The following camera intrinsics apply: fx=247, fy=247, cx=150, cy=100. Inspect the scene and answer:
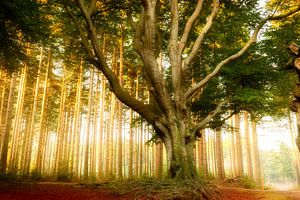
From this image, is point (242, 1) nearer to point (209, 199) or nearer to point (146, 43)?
point (146, 43)

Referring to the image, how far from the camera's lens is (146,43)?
283 inches

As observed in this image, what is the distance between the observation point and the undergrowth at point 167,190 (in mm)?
5443

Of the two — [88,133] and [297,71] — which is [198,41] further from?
[88,133]

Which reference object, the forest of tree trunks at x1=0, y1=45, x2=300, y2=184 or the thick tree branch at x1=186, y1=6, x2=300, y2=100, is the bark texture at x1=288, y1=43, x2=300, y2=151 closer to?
the thick tree branch at x1=186, y1=6, x2=300, y2=100

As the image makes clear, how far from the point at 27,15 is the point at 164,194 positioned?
22.6 feet

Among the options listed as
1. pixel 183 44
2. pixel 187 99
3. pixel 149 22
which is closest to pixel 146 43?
pixel 149 22

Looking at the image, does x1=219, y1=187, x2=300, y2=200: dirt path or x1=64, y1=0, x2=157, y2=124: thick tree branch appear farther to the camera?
x1=64, y1=0, x2=157, y2=124: thick tree branch

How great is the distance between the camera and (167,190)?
5.52 meters

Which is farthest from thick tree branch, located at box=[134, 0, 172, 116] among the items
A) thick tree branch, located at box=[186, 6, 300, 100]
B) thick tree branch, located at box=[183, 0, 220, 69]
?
Answer: thick tree branch, located at box=[183, 0, 220, 69]

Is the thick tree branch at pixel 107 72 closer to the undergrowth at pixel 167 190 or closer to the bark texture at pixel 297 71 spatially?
the undergrowth at pixel 167 190

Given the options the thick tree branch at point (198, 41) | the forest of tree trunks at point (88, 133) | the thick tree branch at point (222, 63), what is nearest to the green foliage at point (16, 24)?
the forest of tree trunks at point (88, 133)

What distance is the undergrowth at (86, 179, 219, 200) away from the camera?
544cm

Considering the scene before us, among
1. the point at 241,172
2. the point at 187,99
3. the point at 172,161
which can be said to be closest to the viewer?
the point at 172,161

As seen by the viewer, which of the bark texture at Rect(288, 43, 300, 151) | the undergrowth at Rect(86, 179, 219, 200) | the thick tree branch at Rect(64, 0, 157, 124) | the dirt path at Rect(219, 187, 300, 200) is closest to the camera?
the bark texture at Rect(288, 43, 300, 151)
